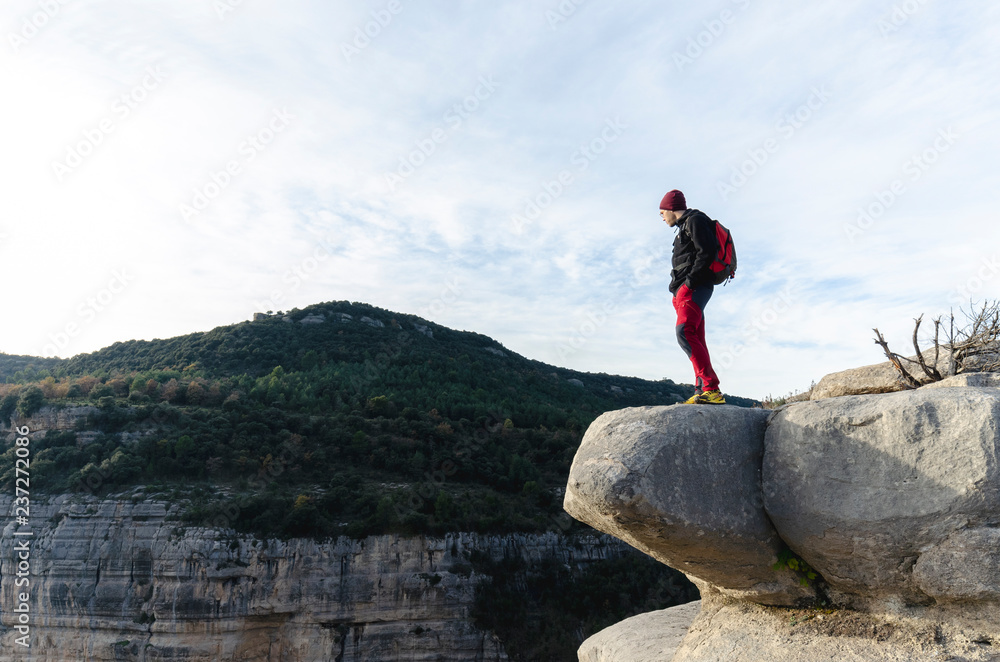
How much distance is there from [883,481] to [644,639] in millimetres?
3822

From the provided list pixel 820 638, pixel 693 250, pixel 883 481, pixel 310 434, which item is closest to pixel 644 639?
pixel 820 638

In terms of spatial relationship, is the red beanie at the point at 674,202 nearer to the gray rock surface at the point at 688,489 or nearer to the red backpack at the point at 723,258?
the red backpack at the point at 723,258

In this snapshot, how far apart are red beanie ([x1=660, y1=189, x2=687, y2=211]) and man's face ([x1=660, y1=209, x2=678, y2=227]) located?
0.13 ft

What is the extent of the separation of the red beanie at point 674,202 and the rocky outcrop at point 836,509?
229 centimetres

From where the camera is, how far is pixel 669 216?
675 cm

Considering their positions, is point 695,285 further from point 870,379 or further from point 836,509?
point 870,379

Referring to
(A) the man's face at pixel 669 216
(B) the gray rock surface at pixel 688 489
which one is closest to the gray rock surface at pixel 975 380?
(B) the gray rock surface at pixel 688 489

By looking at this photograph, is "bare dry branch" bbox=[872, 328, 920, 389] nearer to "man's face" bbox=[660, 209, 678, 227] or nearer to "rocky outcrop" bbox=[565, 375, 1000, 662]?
"rocky outcrop" bbox=[565, 375, 1000, 662]

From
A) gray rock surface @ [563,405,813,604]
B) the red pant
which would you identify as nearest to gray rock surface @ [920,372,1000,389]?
gray rock surface @ [563,405,813,604]

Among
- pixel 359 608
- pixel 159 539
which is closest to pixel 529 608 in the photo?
pixel 359 608

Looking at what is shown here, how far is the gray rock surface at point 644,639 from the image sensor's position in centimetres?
708

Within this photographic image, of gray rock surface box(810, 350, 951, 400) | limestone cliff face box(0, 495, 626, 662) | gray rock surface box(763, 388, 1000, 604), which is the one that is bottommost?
limestone cliff face box(0, 495, 626, 662)

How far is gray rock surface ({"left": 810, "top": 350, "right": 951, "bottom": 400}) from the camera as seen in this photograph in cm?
713

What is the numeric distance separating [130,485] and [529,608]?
20891 mm
